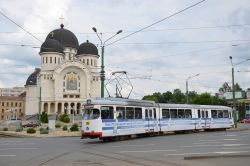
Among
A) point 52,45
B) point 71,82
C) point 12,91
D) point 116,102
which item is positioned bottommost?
point 116,102

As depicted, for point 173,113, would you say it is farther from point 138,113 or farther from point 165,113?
point 138,113

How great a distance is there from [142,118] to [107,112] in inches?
173

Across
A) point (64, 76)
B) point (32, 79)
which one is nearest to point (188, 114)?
point (64, 76)

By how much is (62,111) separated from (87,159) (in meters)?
77.4

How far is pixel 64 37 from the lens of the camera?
317ft

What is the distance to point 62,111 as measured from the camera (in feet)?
291

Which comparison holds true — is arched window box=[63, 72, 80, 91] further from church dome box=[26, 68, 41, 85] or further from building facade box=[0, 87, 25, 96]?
building facade box=[0, 87, 25, 96]

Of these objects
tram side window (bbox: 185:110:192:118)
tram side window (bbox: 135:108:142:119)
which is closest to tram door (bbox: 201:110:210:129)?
tram side window (bbox: 185:110:192:118)

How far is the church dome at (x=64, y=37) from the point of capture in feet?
315

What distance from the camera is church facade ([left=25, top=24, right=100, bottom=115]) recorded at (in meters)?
90.0

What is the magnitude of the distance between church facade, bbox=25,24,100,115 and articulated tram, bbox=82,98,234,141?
186 ft

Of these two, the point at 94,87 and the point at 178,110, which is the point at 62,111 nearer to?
the point at 94,87

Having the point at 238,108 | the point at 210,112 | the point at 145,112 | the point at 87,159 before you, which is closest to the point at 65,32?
the point at 238,108

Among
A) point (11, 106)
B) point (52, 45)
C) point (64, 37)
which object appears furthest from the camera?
point (11, 106)
